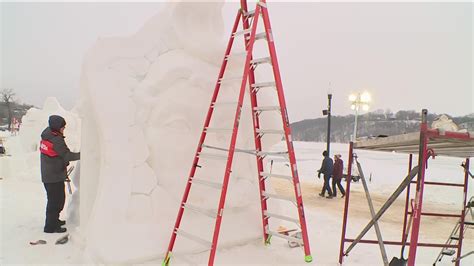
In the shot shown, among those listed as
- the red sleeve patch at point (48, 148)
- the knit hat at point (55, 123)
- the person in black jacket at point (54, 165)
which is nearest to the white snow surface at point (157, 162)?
the person in black jacket at point (54, 165)

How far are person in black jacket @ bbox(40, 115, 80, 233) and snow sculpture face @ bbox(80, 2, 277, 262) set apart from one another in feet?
1.51

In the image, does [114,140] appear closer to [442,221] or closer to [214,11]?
[214,11]

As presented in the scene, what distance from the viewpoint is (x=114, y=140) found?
173 inches

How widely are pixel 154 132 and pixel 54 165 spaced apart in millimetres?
1710

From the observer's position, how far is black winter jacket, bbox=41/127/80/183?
5.16 meters

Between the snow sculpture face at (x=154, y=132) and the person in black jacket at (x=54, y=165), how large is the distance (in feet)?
1.51

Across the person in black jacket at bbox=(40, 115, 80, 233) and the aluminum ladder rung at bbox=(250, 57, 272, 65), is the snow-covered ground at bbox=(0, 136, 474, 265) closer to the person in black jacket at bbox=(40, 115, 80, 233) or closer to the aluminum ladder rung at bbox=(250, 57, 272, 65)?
the person in black jacket at bbox=(40, 115, 80, 233)

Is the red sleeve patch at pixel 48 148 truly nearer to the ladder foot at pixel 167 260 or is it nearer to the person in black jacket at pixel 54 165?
the person in black jacket at pixel 54 165

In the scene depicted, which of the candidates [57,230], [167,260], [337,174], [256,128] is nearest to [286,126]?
[256,128]

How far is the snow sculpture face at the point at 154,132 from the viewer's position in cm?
418

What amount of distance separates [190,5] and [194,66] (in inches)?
34.2

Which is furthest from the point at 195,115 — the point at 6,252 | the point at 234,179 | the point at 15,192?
the point at 15,192

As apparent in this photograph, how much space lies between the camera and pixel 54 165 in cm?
518

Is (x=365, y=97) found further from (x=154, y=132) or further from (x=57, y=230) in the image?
(x=57, y=230)
